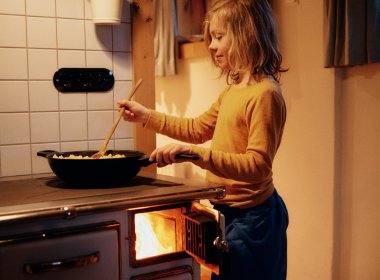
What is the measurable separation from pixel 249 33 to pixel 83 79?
0.58 metres

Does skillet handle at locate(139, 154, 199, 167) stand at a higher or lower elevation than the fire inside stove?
higher

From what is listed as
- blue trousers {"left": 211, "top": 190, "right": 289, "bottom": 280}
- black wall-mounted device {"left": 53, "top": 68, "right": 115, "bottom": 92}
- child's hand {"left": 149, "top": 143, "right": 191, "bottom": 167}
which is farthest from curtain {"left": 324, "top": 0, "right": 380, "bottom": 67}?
child's hand {"left": 149, "top": 143, "right": 191, "bottom": 167}

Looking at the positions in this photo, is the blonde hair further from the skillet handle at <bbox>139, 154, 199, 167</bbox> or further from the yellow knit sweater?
the skillet handle at <bbox>139, 154, 199, 167</bbox>

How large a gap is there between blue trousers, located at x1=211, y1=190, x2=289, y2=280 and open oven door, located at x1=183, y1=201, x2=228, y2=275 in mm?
190

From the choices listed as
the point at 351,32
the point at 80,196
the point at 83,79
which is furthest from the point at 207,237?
the point at 351,32

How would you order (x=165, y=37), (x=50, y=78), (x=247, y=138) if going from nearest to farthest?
(x=247, y=138), (x=50, y=78), (x=165, y=37)

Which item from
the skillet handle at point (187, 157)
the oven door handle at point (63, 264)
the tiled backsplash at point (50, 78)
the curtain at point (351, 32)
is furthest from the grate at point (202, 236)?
the curtain at point (351, 32)

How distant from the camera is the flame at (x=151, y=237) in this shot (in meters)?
1.22

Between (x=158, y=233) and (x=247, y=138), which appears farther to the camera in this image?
(x=247, y=138)

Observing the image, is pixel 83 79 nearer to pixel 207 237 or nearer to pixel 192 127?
pixel 192 127

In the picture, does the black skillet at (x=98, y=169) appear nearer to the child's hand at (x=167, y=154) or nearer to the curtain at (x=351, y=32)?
the child's hand at (x=167, y=154)

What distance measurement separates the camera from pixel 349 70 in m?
2.18

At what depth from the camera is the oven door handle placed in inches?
37.8

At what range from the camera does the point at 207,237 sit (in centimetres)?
111
